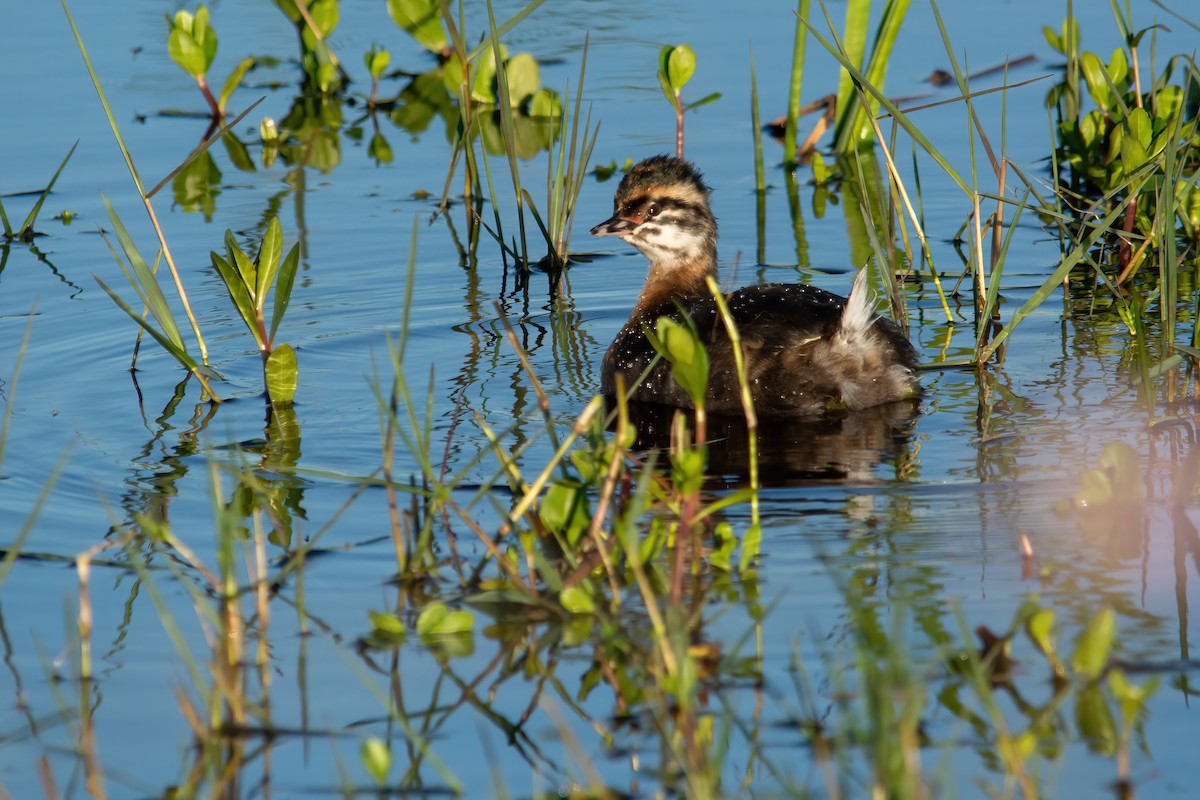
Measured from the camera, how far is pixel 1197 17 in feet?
35.2

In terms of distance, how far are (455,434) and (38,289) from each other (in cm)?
304

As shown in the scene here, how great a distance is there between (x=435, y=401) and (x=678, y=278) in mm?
1744

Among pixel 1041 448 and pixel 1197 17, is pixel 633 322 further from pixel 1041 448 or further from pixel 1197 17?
pixel 1197 17

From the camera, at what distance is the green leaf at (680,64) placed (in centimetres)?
878

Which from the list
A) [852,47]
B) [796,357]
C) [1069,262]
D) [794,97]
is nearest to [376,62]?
[794,97]

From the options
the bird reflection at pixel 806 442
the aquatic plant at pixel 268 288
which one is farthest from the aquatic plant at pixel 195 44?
the bird reflection at pixel 806 442

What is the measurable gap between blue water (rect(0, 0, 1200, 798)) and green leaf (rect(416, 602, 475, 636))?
3.2 inches

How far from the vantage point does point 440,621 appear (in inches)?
171

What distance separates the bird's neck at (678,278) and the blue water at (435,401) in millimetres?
299

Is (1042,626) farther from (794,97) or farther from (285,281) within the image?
(794,97)

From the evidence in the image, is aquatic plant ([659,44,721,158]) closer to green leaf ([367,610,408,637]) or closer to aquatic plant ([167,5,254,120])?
aquatic plant ([167,5,254,120])

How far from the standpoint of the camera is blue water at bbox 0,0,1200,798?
13.2 ft

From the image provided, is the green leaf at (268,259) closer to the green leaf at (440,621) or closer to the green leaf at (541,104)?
the green leaf at (440,621)

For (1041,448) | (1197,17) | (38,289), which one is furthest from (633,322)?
(1197,17)
